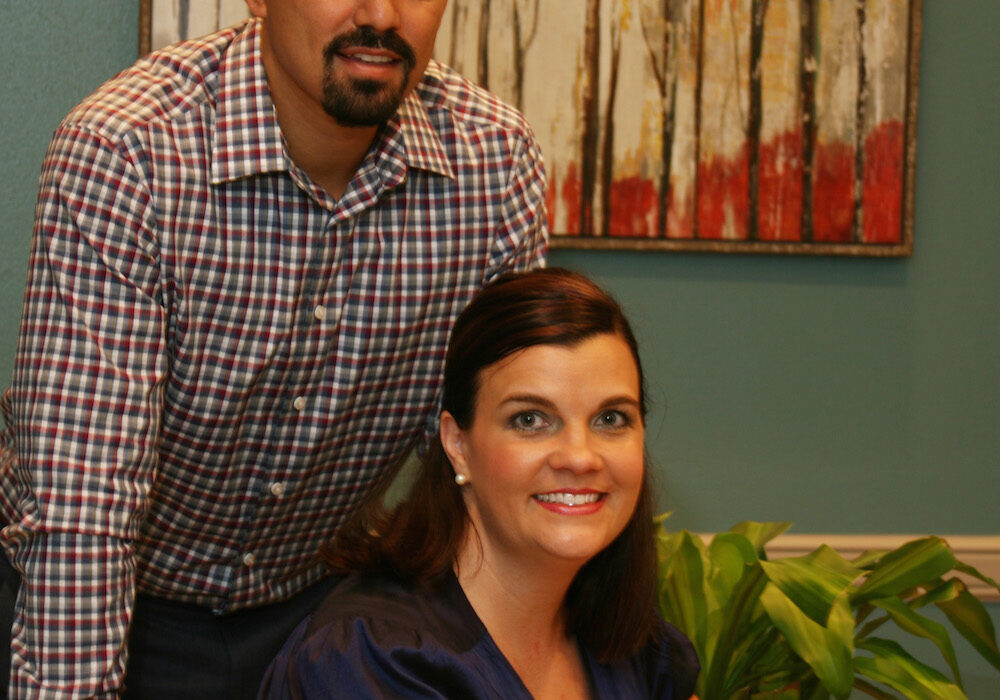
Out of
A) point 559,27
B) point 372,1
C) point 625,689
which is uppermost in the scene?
point 559,27

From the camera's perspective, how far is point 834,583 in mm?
1665

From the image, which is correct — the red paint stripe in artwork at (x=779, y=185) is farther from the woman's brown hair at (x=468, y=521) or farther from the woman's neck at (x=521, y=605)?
the woman's neck at (x=521, y=605)

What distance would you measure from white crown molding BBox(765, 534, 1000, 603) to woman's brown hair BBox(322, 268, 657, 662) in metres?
0.97

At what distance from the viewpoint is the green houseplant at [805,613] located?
1580mm

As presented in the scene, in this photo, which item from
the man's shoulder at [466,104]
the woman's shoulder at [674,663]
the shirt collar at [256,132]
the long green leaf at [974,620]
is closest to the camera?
the shirt collar at [256,132]

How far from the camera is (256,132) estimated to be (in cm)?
143

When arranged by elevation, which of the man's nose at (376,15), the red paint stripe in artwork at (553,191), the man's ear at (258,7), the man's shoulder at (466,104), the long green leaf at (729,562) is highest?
the man's ear at (258,7)

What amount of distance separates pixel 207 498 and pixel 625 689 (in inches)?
23.8

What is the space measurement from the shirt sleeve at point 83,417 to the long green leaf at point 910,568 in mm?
1037

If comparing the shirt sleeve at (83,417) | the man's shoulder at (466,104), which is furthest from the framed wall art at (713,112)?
the shirt sleeve at (83,417)

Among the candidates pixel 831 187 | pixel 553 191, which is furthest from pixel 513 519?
pixel 831 187

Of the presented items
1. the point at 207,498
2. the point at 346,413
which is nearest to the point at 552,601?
the point at 346,413

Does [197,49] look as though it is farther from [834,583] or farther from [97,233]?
[834,583]

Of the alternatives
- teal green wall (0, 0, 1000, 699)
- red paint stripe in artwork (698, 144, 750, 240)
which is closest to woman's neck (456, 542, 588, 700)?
teal green wall (0, 0, 1000, 699)
